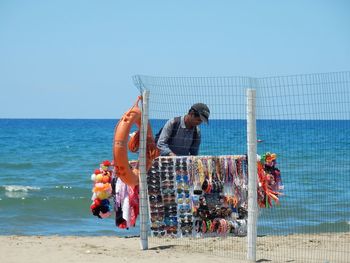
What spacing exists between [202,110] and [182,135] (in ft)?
1.77

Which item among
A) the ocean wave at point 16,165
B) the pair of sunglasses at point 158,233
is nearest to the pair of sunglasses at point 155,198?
the pair of sunglasses at point 158,233

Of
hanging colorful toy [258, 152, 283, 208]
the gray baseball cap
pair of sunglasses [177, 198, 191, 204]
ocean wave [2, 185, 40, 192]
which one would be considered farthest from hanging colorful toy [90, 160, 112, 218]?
ocean wave [2, 185, 40, 192]

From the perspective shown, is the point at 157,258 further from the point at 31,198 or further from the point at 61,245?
the point at 31,198

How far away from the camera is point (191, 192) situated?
8.39 meters

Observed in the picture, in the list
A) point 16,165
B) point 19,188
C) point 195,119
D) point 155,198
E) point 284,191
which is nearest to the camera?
point 155,198

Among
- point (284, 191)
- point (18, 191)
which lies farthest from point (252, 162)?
point (18, 191)

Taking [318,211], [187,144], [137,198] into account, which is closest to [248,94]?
[187,144]

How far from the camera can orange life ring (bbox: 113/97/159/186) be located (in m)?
8.19

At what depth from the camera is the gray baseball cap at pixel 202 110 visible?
8.26 m

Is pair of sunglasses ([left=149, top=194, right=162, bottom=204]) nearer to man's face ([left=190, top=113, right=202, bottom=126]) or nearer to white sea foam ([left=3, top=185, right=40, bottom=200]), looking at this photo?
man's face ([left=190, top=113, right=202, bottom=126])

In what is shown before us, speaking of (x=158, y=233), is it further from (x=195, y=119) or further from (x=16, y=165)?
(x=16, y=165)

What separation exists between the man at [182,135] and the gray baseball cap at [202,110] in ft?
0.04

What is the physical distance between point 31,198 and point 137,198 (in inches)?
329

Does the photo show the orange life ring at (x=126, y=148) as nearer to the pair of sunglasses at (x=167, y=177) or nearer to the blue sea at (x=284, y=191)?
the pair of sunglasses at (x=167, y=177)
